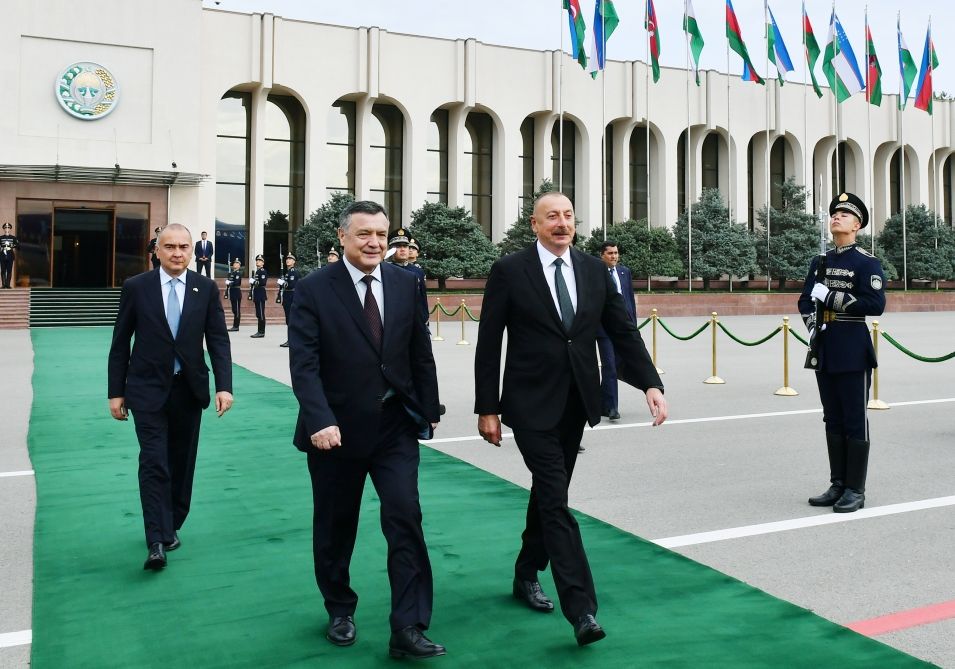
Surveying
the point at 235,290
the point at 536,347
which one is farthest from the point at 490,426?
the point at 235,290

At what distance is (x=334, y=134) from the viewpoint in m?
39.2

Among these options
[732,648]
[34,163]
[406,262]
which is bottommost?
[732,648]

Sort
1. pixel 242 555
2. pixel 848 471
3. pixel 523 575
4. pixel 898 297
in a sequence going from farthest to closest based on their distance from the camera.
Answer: pixel 898 297, pixel 848 471, pixel 242 555, pixel 523 575

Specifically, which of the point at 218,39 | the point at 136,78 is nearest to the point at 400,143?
the point at 218,39

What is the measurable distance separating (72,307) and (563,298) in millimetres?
27827

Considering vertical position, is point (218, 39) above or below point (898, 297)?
above

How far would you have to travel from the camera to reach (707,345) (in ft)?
68.5

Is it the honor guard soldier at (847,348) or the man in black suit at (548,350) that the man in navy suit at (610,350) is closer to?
the honor guard soldier at (847,348)

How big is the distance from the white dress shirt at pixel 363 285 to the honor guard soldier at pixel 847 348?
3.54m

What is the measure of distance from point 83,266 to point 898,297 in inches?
1332

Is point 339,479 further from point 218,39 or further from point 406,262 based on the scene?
point 218,39

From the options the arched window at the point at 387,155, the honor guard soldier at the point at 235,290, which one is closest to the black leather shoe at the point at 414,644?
the honor guard soldier at the point at 235,290

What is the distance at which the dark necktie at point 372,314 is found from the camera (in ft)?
12.2

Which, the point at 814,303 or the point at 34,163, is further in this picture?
the point at 34,163
